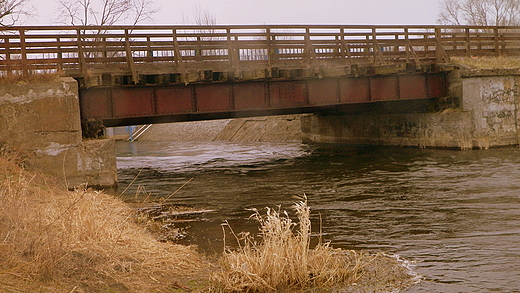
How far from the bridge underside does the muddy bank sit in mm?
15445

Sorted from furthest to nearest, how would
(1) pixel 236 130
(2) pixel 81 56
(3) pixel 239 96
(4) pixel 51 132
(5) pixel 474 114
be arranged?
(1) pixel 236 130, (5) pixel 474 114, (3) pixel 239 96, (2) pixel 81 56, (4) pixel 51 132

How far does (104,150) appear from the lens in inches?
753

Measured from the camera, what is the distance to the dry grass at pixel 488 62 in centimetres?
2895

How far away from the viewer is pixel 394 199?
15.5 metres

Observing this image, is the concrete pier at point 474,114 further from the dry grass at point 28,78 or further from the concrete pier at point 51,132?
the dry grass at point 28,78

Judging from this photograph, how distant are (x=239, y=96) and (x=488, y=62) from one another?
14.0 metres

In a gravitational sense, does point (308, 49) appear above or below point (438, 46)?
below

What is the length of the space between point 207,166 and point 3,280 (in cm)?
2185

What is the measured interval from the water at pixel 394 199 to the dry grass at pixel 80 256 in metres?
2.00

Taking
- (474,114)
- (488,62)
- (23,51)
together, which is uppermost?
(23,51)

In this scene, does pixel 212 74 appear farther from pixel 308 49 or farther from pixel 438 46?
pixel 438 46

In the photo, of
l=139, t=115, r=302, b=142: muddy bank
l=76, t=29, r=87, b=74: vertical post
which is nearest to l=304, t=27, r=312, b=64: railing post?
l=76, t=29, r=87, b=74: vertical post

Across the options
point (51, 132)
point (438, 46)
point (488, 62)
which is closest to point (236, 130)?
point (438, 46)

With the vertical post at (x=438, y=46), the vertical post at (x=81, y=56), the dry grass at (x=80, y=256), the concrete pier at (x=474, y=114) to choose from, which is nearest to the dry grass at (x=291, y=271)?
the dry grass at (x=80, y=256)
